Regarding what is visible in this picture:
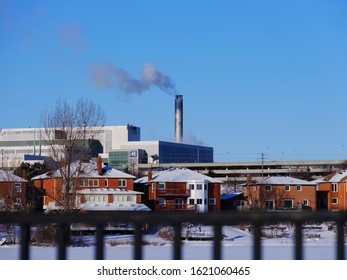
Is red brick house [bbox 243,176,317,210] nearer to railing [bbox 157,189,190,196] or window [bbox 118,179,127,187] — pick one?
railing [bbox 157,189,190,196]

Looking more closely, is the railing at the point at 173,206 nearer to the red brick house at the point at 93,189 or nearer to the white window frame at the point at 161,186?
the white window frame at the point at 161,186

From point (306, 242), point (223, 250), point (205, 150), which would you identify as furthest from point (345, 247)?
point (205, 150)

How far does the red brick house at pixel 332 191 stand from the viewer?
57.7 metres

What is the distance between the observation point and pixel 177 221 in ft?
9.95

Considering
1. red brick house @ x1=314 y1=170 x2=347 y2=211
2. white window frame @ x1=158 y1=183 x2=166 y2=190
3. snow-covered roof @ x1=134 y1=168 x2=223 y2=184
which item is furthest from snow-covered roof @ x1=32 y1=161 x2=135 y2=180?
red brick house @ x1=314 y1=170 x2=347 y2=211

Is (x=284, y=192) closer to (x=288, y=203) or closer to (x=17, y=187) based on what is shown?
(x=288, y=203)

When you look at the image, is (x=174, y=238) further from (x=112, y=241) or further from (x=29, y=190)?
(x=29, y=190)

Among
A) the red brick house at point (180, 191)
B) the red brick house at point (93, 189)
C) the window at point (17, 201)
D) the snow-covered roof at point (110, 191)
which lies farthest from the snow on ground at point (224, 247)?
the red brick house at point (180, 191)

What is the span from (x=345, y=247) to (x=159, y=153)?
108184 mm

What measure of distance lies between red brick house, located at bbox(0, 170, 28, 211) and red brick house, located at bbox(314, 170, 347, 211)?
25.9 meters

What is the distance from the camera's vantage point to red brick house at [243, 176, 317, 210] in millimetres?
54406

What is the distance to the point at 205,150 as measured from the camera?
12719 centimetres

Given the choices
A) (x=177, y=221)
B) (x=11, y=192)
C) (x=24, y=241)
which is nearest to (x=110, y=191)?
(x=11, y=192)
